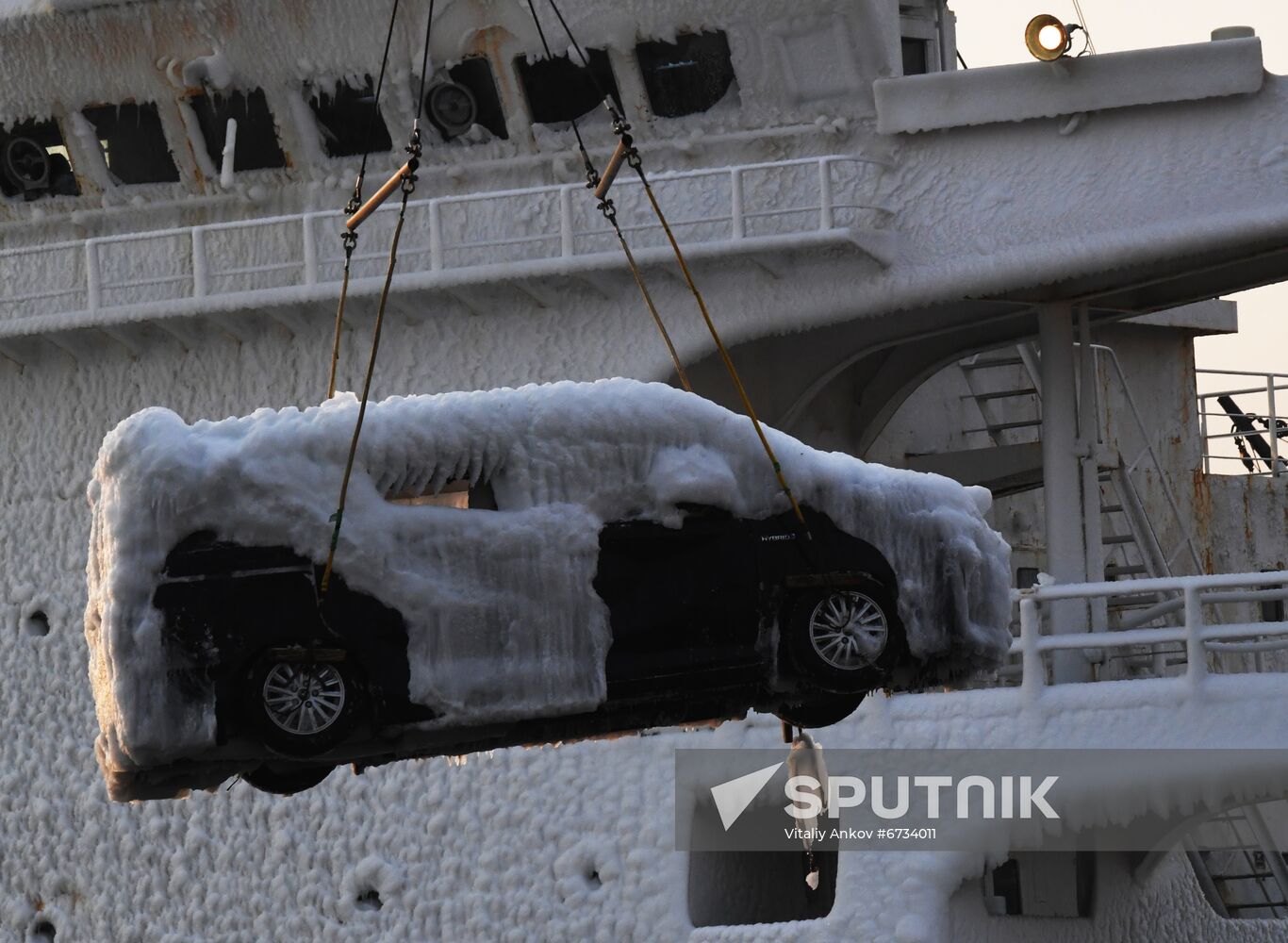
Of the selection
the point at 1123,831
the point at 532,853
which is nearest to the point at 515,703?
the point at 532,853

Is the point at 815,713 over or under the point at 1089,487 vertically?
under

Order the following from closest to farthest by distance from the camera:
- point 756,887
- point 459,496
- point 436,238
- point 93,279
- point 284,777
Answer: point 459,496, point 284,777, point 436,238, point 756,887, point 93,279

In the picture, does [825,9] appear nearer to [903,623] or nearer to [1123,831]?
[1123,831]

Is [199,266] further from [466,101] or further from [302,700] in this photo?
[302,700]

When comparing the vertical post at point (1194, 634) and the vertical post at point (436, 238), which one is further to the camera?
the vertical post at point (436, 238)

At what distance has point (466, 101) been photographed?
22.3m

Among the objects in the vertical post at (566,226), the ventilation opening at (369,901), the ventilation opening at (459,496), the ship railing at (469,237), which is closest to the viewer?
the ventilation opening at (459,496)

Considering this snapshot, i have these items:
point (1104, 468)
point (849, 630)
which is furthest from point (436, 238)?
point (849, 630)

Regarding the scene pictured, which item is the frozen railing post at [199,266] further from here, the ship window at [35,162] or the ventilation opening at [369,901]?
the ventilation opening at [369,901]

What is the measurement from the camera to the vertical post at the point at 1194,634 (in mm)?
18750

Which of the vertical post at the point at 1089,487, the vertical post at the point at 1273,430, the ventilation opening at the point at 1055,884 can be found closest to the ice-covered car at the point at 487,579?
the vertical post at the point at 1089,487

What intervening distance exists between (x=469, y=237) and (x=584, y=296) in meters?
1.26

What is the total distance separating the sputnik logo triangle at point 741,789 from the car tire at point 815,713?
19.6 ft

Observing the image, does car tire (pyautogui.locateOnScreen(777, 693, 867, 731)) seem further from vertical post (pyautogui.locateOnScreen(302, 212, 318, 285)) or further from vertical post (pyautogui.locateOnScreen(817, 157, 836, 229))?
vertical post (pyautogui.locateOnScreen(302, 212, 318, 285))
